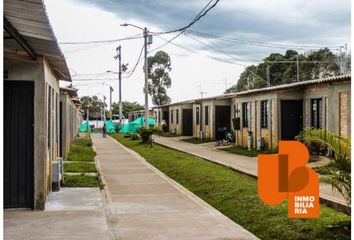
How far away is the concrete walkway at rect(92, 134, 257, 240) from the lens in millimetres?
7707

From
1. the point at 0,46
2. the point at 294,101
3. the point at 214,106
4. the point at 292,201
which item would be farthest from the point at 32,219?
the point at 214,106

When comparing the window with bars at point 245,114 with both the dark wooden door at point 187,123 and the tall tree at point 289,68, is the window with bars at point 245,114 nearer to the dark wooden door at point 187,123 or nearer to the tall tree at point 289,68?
the dark wooden door at point 187,123

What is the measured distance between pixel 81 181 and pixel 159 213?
15.1 ft

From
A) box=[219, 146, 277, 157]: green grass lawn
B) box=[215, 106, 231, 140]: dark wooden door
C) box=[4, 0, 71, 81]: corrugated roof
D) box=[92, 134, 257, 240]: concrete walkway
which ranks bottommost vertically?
box=[92, 134, 257, 240]: concrete walkway

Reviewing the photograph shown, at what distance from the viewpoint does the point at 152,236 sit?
24.7ft

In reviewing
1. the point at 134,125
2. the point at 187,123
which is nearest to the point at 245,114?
the point at 187,123

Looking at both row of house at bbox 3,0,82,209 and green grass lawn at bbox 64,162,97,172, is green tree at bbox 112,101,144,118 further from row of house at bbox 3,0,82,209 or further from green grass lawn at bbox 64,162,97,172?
row of house at bbox 3,0,82,209

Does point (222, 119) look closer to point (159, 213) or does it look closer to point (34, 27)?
point (159, 213)

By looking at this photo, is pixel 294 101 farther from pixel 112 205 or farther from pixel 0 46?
pixel 0 46

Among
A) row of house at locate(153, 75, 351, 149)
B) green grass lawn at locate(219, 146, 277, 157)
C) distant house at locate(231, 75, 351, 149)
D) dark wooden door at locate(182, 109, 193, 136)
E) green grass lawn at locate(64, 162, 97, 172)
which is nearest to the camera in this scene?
green grass lawn at locate(64, 162, 97, 172)

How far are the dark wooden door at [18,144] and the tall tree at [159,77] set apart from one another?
57362 millimetres

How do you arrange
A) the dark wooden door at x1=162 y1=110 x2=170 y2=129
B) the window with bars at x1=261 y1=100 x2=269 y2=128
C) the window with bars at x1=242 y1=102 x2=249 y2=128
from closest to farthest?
the window with bars at x1=261 y1=100 x2=269 y2=128 → the window with bars at x1=242 y1=102 x2=249 y2=128 → the dark wooden door at x1=162 y1=110 x2=170 y2=129

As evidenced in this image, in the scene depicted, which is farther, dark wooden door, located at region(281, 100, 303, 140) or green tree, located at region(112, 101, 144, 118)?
green tree, located at region(112, 101, 144, 118)

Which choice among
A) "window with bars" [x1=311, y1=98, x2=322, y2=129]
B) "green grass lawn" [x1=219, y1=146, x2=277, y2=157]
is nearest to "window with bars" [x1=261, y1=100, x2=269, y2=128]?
"green grass lawn" [x1=219, y1=146, x2=277, y2=157]
